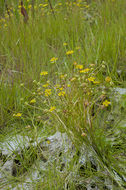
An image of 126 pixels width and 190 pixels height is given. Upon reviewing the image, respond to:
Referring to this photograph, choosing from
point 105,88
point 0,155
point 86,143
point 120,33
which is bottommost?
point 0,155

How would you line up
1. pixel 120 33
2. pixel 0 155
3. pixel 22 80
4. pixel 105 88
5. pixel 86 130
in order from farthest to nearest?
pixel 120 33, pixel 22 80, pixel 105 88, pixel 0 155, pixel 86 130

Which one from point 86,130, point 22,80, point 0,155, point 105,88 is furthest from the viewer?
point 22,80

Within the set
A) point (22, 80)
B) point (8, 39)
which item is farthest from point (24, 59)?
point (8, 39)

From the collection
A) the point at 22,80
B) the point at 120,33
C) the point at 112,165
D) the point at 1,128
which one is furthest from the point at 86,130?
the point at 120,33

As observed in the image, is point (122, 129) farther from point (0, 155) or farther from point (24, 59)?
point (24, 59)

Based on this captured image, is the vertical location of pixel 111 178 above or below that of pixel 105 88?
below

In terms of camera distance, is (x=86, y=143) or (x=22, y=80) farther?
(x=22, y=80)

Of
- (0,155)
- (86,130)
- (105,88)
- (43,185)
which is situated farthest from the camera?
(105,88)

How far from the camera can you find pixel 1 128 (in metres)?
1.76

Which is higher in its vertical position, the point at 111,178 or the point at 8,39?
the point at 8,39

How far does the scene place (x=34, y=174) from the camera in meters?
1.35

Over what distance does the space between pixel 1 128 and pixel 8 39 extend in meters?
0.99

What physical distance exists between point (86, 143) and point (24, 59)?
1.07 metres

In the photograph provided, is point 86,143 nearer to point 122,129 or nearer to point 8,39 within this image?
point 122,129
